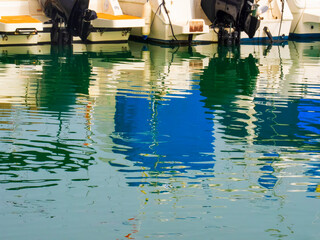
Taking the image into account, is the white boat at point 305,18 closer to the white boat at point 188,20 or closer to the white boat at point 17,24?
the white boat at point 188,20

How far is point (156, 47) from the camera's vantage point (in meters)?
15.4

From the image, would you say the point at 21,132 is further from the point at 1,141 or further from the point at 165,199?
the point at 165,199

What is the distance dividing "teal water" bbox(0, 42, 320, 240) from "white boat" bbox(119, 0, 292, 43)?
289cm

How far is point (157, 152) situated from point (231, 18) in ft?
29.7

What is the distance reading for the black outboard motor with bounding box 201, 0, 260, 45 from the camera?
15.5m

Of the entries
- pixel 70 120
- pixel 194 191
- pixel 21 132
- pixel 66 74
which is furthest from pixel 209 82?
pixel 194 191

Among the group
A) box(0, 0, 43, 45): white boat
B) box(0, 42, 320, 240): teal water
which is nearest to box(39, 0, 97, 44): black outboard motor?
box(0, 0, 43, 45): white boat

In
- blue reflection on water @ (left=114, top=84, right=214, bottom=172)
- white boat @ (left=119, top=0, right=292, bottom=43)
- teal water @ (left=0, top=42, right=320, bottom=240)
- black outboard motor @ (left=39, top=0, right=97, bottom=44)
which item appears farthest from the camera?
white boat @ (left=119, top=0, right=292, bottom=43)

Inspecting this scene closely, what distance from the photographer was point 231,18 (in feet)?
51.4

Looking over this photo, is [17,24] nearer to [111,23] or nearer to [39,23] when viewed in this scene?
[39,23]

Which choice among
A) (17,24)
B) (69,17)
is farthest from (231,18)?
(17,24)

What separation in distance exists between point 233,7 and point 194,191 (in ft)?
33.1

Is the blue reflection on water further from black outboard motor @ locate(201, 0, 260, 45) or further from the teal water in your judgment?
black outboard motor @ locate(201, 0, 260, 45)

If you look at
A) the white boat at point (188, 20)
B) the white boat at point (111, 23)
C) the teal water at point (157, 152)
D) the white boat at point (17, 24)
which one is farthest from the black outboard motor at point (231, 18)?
the white boat at point (17, 24)
